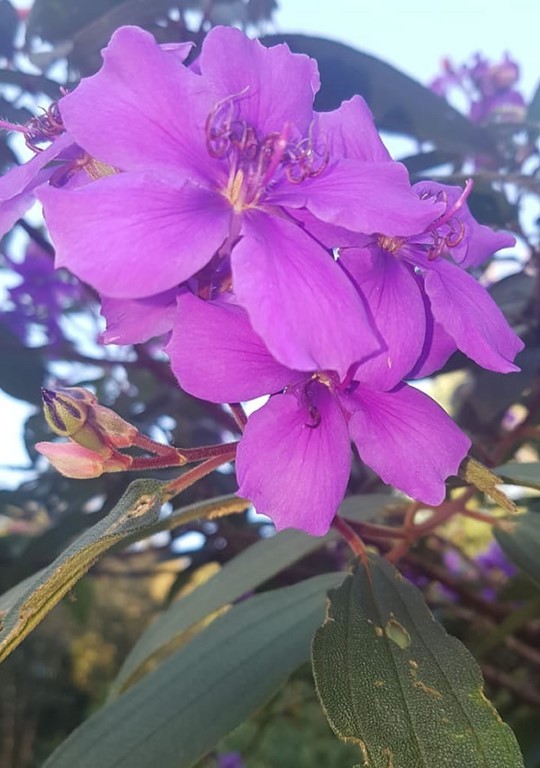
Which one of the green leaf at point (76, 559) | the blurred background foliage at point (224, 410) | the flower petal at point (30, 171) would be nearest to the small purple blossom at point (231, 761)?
the blurred background foliage at point (224, 410)

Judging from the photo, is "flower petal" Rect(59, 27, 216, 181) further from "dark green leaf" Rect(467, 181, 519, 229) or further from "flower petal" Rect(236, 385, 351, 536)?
"dark green leaf" Rect(467, 181, 519, 229)

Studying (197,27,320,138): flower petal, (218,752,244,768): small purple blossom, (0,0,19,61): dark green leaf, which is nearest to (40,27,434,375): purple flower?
(197,27,320,138): flower petal

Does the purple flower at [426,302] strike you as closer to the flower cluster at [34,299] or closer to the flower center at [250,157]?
the flower center at [250,157]

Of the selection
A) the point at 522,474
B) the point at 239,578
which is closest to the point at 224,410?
the point at 239,578

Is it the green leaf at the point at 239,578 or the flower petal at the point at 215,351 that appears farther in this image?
the green leaf at the point at 239,578

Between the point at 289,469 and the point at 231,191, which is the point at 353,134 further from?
the point at 289,469
